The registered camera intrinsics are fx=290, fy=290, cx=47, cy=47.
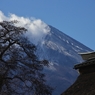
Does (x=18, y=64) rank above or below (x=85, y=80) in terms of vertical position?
above

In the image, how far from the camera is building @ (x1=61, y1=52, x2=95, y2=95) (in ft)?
57.8

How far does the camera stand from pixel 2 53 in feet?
74.5

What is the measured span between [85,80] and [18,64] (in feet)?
21.1

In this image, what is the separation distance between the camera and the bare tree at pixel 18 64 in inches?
899

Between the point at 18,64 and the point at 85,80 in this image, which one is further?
the point at 18,64

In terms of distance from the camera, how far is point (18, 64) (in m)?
23.2

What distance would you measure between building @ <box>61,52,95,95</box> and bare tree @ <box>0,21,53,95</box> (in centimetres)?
440

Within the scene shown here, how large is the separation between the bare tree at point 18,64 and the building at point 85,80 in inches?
173

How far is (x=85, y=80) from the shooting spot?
1892cm

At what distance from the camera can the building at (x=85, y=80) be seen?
1763 centimetres

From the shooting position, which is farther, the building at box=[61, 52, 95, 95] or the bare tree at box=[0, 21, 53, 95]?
the bare tree at box=[0, 21, 53, 95]

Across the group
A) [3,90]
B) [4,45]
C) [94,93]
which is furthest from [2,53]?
[94,93]

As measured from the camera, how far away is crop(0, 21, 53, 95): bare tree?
2284cm

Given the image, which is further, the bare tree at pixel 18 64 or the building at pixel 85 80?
the bare tree at pixel 18 64
